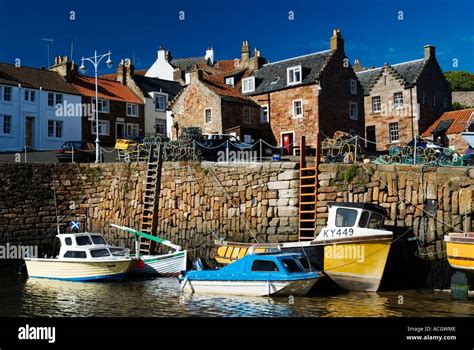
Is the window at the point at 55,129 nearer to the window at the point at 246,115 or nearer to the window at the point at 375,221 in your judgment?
the window at the point at 246,115

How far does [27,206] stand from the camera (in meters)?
25.2

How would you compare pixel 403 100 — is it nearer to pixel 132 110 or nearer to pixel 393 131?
pixel 393 131

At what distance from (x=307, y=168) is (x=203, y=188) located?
16.6ft

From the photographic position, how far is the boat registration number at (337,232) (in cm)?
1573

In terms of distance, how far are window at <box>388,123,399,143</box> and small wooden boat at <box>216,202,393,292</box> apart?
27.6m

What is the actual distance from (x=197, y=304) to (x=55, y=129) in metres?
30.2

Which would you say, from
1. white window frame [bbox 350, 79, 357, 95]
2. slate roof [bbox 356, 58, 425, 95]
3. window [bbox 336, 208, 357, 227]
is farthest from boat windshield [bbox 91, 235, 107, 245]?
slate roof [bbox 356, 58, 425, 95]

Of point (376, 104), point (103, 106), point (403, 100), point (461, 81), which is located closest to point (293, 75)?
point (376, 104)

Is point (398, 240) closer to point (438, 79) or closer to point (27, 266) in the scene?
point (27, 266)

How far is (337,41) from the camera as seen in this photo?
36.5 metres

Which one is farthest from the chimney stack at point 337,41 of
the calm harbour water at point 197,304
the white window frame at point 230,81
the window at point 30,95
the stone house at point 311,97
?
the calm harbour water at point 197,304

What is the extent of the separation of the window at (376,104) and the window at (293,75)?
1052 centimetres
